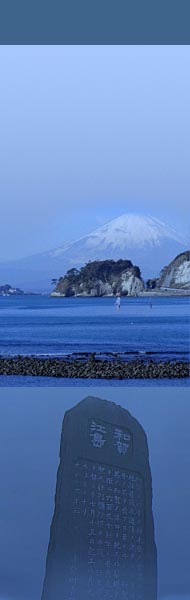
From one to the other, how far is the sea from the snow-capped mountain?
1.14 feet

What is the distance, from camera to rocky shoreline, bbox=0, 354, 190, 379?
11.1m

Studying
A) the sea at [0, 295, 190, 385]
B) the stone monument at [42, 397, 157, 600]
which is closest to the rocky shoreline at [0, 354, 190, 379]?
the sea at [0, 295, 190, 385]

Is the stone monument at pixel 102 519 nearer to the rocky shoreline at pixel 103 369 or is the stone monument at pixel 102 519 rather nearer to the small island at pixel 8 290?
the rocky shoreline at pixel 103 369

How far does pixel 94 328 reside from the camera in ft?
38.0

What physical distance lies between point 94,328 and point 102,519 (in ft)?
21.6

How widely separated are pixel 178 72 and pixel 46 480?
6093mm

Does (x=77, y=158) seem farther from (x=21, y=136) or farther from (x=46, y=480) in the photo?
(x=46, y=480)

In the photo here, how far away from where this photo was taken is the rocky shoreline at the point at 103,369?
11.1 metres

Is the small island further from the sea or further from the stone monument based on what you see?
the stone monument

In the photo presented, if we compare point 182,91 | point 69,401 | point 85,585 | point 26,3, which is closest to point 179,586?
point 85,585

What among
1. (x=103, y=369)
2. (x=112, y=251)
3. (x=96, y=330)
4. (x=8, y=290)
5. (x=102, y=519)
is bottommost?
(x=102, y=519)

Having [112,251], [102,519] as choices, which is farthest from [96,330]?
[102,519]

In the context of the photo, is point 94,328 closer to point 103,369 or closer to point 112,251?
point 103,369

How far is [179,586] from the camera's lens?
3902mm
